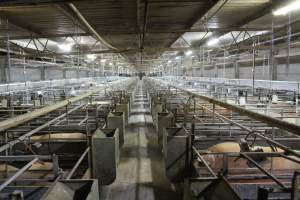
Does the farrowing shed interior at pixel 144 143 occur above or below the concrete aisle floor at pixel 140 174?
above

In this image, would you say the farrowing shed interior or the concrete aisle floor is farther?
the concrete aisle floor

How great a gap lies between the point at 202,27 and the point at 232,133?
330cm

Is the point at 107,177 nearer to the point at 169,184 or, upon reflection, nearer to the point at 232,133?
the point at 169,184

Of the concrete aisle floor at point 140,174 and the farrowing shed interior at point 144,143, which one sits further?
the concrete aisle floor at point 140,174

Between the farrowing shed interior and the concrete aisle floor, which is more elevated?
the farrowing shed interior

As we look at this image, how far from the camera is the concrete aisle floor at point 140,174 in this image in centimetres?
560

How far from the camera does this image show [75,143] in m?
5.79

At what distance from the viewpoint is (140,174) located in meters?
6.69

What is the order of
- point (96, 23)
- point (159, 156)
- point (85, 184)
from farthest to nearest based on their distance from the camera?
point (159, 156) → point (96, 23) → point (85, 184)

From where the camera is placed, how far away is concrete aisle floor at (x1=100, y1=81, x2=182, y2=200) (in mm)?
5602

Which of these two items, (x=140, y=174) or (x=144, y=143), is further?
(x=144, y=143)

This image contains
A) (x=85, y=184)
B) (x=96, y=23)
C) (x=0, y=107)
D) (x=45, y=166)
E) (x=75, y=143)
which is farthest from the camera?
(x=0, y=107)

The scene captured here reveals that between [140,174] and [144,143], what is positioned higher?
[144,143]

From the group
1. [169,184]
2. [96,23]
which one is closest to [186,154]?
[169,184]
